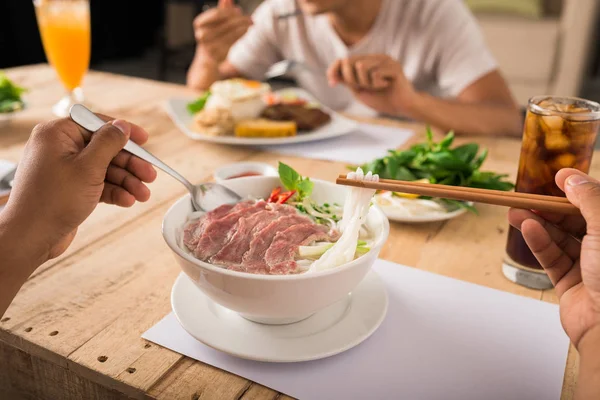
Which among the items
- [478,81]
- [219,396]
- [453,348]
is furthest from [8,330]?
[478,81]

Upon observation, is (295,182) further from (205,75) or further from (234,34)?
(205,75)

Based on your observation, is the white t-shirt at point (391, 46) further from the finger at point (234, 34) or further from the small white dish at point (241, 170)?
the small white dish at point (241, 170)

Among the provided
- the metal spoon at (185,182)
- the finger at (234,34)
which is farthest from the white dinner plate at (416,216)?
the finger at (234,34)

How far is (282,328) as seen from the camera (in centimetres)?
79

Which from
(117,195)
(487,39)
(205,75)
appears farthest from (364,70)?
(487,39)

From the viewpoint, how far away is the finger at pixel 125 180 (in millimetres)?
1015

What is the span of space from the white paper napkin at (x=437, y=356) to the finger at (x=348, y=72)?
3.17 feet

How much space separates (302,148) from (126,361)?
3.17ft

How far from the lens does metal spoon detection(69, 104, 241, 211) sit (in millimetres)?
878

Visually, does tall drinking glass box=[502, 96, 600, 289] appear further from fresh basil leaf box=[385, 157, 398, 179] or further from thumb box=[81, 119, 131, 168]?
thumb box=[81, 119, 131, 168]

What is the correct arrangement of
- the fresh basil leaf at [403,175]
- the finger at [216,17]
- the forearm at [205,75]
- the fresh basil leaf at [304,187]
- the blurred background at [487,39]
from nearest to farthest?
the fresh basil leaf at [304,187] < the fresh basil leaf at [403,175] < the finger at [216,17] < the forearm at [205,75] < the blurred background at [487,39]

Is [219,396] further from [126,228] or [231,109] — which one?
[231,109]

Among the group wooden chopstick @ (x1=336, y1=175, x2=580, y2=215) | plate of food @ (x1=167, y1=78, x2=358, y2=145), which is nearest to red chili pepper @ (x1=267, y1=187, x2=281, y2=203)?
wooden chopstick @ (x1=336, y1=175, x2=580, y2=215)

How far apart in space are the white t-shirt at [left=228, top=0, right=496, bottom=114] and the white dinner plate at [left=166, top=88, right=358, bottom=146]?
407 millimetres
